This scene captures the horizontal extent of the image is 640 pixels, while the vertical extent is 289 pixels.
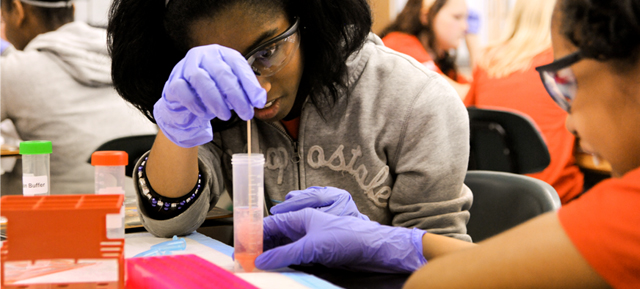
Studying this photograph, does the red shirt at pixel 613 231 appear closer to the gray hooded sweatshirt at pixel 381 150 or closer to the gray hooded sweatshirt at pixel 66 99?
the gray hooded sweatshirt at pixel 381 150

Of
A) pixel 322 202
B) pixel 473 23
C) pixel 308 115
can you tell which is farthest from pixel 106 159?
pixel 473 23

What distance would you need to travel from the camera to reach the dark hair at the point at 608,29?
60cm

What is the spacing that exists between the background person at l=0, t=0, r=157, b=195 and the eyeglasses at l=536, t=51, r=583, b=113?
1771 mm

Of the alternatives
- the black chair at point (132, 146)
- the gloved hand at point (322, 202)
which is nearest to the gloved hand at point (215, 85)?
the gloved hand at point (322, 202)

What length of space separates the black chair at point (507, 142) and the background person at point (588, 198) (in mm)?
1216

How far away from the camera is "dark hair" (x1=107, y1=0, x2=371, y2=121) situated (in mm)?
1227

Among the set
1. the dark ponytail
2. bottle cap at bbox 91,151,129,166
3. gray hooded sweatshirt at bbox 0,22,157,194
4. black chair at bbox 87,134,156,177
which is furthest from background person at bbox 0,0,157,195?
bottle cap at bbox 91,151,129,166

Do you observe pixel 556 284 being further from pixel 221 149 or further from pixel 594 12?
pixel 221 149

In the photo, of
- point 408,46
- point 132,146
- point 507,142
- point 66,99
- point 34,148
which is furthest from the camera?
point 408,46

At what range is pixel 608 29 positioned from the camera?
2.03 feet

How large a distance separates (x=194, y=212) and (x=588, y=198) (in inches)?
33.0

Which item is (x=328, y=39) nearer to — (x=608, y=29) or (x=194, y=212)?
(x=194, y=212)

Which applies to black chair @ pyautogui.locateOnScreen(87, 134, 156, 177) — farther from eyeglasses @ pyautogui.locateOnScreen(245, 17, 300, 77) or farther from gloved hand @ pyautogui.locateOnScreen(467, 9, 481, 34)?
gloved hand @ pyautogui.locateOnScreen(467, 9, 481, 34)

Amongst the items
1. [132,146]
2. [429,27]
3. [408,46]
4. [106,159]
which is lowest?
[132,146]
